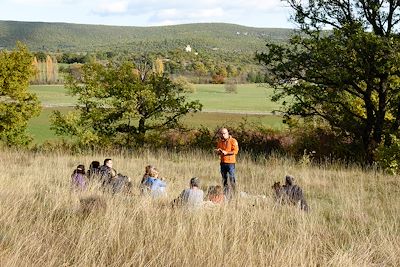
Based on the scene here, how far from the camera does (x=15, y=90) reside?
2616 cm

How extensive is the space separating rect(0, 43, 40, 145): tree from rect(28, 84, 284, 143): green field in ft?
60.0

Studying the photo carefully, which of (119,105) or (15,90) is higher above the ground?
(15,90)

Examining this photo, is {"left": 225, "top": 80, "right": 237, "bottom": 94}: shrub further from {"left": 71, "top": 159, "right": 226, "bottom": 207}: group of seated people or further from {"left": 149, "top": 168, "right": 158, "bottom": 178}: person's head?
{"left": 149, "top": 168, "right": 158, "bottom": 178}: person's head

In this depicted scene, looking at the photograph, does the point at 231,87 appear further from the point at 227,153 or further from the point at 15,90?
the point at 227,153

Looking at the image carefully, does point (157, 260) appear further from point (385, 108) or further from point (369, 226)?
point (385, 108)

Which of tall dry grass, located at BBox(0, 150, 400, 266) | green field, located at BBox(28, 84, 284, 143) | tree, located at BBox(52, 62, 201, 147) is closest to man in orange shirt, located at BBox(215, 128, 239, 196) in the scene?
tall dry grass, located at BBox(0, 150, 400, 266)

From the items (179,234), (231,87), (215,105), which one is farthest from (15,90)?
(231,87)

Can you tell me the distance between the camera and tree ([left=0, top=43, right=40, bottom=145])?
1021 inches

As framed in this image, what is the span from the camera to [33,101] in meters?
27.7

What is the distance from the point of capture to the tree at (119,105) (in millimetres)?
22859

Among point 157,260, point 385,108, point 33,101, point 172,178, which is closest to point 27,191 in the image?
point 157,260

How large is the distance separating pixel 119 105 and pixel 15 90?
21.6 ft

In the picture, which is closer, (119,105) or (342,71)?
(342,71)

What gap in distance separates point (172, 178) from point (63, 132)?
13103mm
